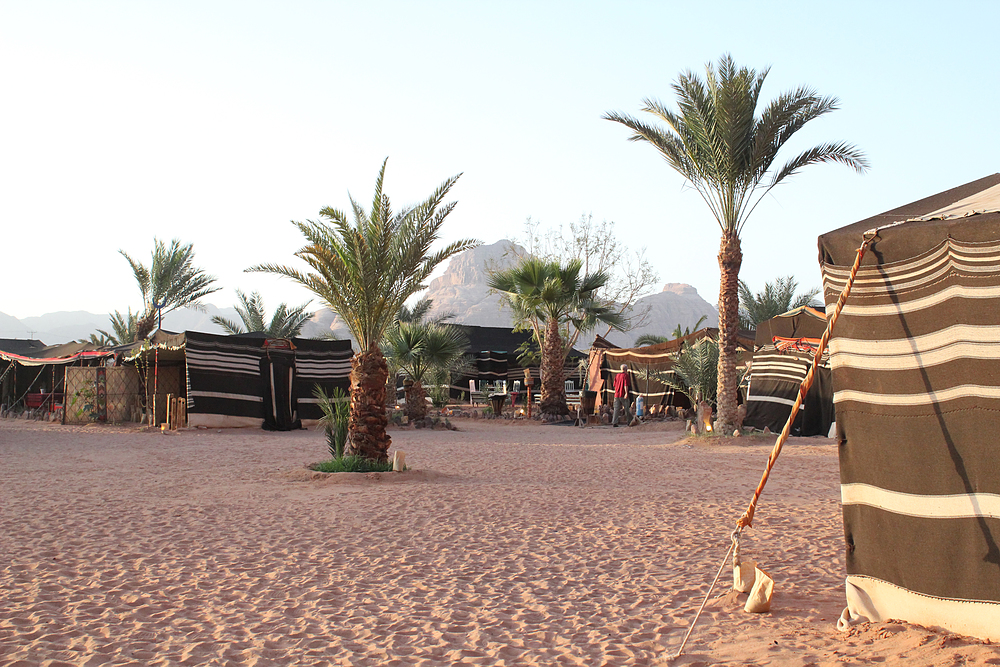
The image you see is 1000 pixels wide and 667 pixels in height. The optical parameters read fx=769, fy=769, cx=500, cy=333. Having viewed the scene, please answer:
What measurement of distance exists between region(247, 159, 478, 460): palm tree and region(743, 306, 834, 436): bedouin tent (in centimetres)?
863

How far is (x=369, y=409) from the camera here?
36.0ft

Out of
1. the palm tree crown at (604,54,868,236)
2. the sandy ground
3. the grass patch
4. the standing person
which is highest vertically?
the palm tree crown at (604,54,868,236)

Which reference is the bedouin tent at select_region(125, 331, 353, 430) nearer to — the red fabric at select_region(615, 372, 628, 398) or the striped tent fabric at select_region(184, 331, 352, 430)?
the striped tent fabric at select_region(184, 331, 352, 430)

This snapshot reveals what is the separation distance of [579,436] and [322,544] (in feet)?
40.2

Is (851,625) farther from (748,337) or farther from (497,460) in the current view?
(748,337)

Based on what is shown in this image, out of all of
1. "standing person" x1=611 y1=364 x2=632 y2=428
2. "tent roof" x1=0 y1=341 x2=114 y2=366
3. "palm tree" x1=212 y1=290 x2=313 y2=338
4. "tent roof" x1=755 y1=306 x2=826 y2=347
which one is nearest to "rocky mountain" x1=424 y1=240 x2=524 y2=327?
"palm tree" x1=212 y1=290 x2=313 y2=338

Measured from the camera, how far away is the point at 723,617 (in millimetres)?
4297

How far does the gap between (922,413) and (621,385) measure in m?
17.4

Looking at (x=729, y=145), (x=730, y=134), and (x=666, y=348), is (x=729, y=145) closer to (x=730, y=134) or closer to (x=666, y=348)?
(x=730, y=134)

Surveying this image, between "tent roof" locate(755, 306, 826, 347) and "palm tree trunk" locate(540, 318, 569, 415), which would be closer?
"tent roof" locate(755, 306, 826, 347)

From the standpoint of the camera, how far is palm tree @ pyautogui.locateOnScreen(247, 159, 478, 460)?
1100 cm

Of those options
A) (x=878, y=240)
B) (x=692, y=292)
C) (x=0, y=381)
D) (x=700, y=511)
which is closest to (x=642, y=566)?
(x=700, y=511)

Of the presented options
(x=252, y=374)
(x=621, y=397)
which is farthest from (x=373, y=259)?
(x=621, y=397)

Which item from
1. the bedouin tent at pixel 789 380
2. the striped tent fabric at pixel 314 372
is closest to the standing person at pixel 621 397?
the bedouin tent at pixel 789 380
